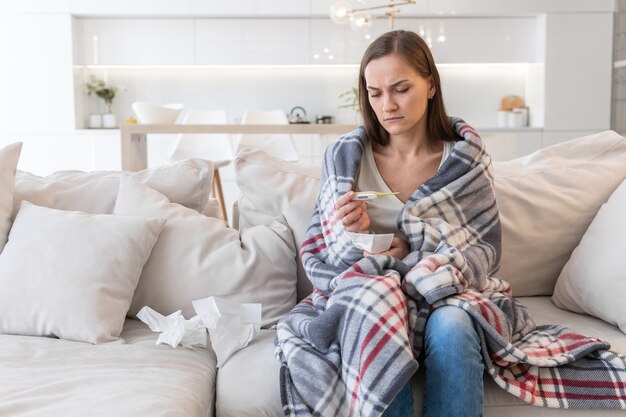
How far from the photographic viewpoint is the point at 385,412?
5.50ft

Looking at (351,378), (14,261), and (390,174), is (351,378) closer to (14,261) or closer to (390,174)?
(390,174)

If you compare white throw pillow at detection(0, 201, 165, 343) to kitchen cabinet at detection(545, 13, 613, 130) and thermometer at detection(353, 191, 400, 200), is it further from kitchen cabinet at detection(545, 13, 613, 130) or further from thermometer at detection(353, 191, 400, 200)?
kitchen cabinet at detection(545, 13, 613, 130)

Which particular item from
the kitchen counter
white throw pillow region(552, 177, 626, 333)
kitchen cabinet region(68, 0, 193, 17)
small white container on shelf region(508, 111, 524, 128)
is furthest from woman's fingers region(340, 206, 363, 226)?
small white container on shelf region(508, 111, 524, 128)

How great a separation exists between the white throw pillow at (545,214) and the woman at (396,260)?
0.67 feet

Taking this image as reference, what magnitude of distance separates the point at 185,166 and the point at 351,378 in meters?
0.98

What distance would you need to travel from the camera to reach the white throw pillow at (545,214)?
2293mm

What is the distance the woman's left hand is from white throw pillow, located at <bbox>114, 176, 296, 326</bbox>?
1.01ft

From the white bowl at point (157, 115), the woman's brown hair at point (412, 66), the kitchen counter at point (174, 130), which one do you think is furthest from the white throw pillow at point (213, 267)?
the white bowl at point (157, 115)

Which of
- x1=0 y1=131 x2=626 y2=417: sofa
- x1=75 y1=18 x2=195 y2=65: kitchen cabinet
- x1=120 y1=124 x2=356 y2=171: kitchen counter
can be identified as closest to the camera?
x1=0 y1=131 x2=626 y2=417: sofa

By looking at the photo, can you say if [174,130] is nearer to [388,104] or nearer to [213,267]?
[213,267]

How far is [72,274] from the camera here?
2.03 metres

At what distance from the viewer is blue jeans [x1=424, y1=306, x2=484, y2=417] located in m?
1.63

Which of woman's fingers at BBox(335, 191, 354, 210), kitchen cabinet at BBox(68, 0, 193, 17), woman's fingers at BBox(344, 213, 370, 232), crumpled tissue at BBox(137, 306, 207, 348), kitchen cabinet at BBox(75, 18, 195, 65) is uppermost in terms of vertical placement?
kitchen cabinet at BBox(68, 0, 193, 17)

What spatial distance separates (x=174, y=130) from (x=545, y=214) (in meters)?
2.31
